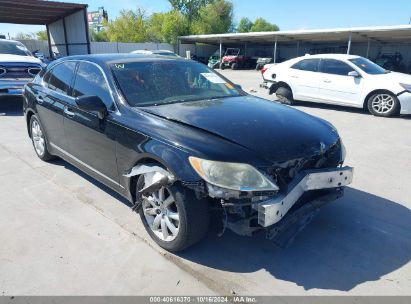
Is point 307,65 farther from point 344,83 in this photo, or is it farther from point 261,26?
point 261,26

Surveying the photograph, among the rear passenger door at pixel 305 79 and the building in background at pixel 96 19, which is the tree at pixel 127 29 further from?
the rear passenger door at pixel 305 79

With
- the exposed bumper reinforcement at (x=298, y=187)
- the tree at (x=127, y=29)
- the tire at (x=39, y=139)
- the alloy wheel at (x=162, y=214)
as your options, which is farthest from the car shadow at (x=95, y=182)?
the tree at (x=127, y=29)

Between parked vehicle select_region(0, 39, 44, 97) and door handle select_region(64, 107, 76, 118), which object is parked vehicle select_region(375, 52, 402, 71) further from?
door handle select_region(64, 107, 76, 118)

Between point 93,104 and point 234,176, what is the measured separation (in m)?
1.63

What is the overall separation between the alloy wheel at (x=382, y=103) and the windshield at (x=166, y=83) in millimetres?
6106

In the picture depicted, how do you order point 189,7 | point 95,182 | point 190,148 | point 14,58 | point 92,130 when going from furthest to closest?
point 189,7 < point 14,58 < point 95,182 < point 92,130 < point 190,148

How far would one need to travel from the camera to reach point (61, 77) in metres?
4.44

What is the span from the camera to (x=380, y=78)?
28.8 feet

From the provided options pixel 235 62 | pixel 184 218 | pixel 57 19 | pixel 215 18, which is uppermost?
pixel 215 18

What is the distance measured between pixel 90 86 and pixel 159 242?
1.90 metres

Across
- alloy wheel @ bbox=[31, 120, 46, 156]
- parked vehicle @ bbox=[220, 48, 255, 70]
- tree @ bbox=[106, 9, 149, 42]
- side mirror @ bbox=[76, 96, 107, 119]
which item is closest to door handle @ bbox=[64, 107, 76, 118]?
side mirror @ bbox=[76, 96, 107, 119]

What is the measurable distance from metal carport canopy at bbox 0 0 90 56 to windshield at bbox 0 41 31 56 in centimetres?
1018

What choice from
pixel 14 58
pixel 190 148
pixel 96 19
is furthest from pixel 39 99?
pixel 96 19

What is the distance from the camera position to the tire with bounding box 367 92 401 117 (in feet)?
28.2
